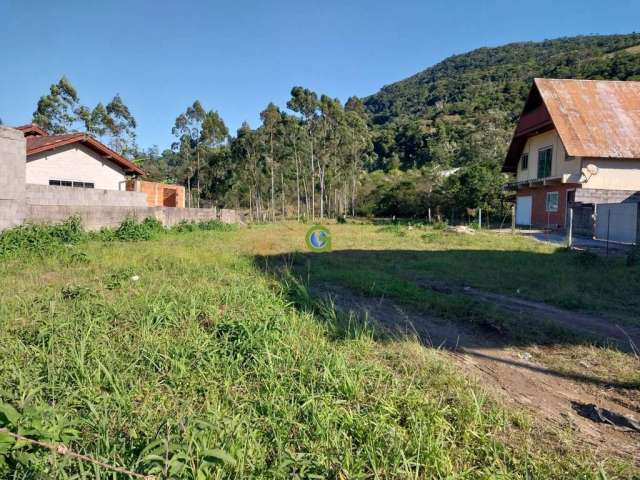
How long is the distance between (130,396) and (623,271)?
8.62m

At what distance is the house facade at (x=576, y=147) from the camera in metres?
17.5

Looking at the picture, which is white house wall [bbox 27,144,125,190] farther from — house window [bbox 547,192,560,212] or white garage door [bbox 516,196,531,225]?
white garage door [bbox 516,196,531,225]

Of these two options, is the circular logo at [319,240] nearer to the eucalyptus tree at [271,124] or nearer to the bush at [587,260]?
the bush at [587,260]

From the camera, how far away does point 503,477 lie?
1.92 meters

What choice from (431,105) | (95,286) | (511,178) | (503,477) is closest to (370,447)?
(503,477)

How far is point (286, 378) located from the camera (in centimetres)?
281

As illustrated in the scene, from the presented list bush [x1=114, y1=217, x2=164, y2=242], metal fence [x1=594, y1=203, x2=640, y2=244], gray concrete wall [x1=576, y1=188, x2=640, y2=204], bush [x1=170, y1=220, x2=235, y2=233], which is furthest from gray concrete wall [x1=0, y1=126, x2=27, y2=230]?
gray concrete wall [x1=576, y1=188, x2=640, y2=204]

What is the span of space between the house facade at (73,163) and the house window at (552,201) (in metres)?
19.7

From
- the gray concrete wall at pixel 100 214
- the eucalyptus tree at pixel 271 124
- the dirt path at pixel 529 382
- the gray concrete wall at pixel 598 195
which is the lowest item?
the dirt path at pixel 529 382

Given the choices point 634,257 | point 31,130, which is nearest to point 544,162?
point 634,257

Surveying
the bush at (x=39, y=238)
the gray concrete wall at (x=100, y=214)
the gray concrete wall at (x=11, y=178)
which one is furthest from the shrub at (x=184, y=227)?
the gray concrete wall at (x=11, y=178)

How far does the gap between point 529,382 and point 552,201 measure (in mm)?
19454

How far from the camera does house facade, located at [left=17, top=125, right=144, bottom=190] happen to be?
1487 centimetres

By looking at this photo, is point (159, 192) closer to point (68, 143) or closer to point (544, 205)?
point (68, 143)
